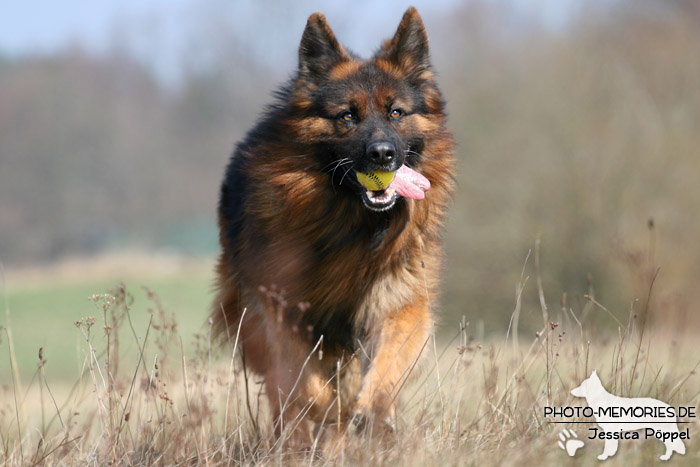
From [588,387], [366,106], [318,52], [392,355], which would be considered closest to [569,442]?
[588,387]

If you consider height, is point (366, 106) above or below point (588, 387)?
above

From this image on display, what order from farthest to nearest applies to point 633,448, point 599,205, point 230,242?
point 599,205 < point 230,242 < point 633,448

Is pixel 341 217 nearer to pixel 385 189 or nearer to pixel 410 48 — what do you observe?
pixel 385 189

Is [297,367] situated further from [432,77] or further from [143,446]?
[432,77]

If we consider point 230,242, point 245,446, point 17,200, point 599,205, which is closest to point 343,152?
point 230,242

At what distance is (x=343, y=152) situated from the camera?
15.6ft

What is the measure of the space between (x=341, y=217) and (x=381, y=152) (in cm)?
65

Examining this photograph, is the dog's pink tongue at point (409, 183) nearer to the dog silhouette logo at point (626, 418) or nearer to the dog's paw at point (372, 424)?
the dog's paw at point (372, 424)

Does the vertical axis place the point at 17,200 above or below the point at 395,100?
below

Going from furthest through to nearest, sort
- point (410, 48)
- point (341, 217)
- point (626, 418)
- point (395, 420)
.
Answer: point (410, 48) → point (341, 217) → point (395, 420) → point (626, 418)

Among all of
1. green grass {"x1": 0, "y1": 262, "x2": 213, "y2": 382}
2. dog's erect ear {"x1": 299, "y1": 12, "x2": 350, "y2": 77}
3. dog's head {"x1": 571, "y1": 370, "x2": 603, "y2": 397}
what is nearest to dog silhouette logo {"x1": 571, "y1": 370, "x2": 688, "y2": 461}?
dog's head {"x1": 571, "y1": 370, "x2": 603, "y2": 397}

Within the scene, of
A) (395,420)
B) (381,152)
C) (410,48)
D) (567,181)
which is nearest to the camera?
(395,420)

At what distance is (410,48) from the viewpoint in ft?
16.6

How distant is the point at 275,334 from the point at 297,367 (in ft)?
0.80
